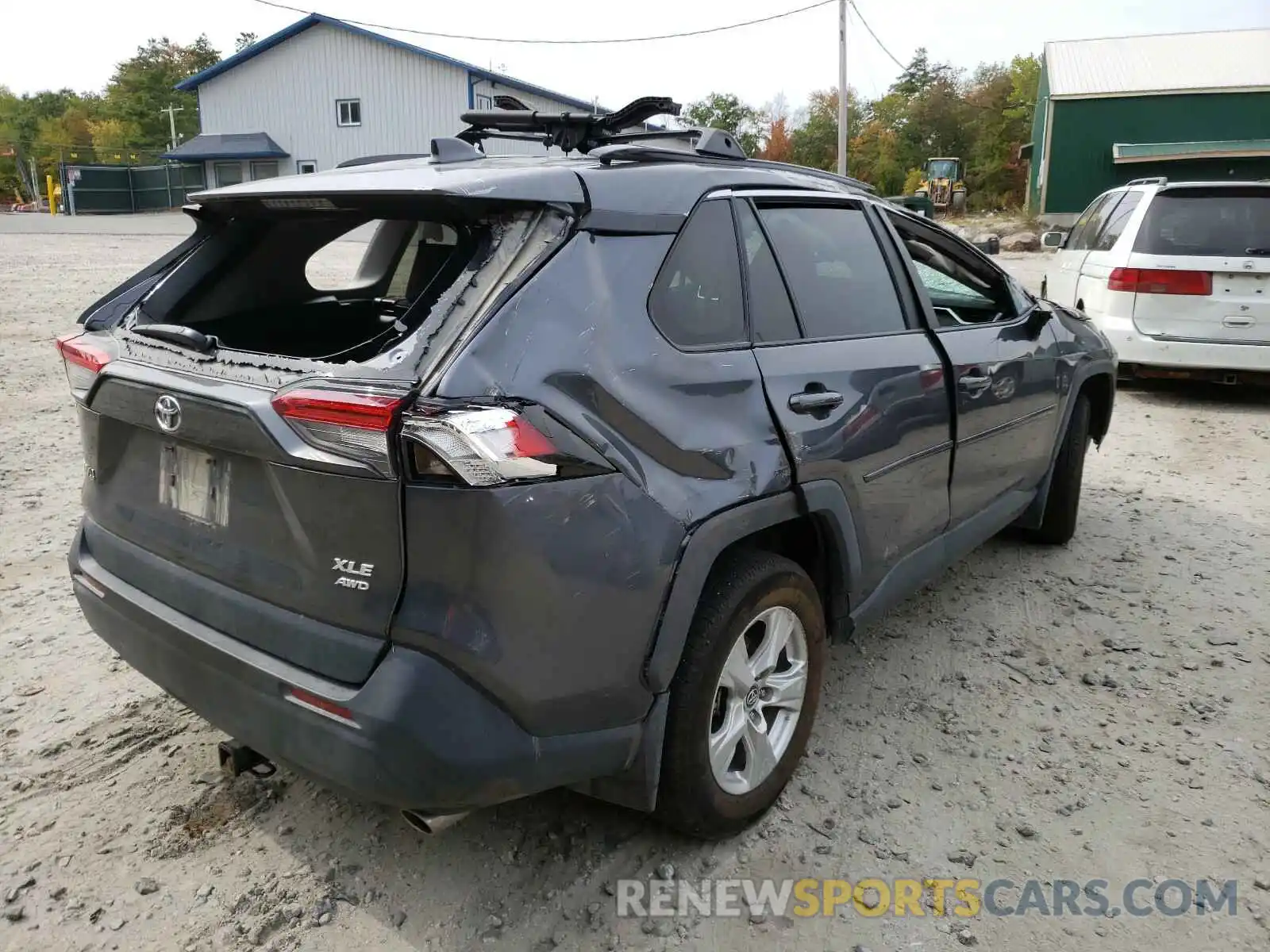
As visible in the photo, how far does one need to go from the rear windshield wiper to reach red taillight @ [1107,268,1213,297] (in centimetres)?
770

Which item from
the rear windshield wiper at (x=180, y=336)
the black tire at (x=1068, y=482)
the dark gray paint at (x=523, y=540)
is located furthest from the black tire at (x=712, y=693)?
the black tire at (x=1068, y=482)

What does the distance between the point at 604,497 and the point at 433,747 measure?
0.63m

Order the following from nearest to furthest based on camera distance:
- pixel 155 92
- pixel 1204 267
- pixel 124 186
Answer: pixel 1204 267 < pixel 124 186 < pixel 155 92

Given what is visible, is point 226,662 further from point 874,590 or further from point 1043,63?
point 1043,63

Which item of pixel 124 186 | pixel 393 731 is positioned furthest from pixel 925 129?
pixel 393 731

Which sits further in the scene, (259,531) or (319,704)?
(259,531)

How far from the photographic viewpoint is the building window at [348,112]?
37.3 metres

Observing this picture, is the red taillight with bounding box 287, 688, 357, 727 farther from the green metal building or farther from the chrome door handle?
the green metal building

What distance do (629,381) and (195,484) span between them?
1109 mm

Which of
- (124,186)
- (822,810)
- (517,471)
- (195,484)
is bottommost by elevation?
(822,810)

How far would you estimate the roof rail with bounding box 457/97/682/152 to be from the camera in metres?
3.11

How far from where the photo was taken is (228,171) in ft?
137

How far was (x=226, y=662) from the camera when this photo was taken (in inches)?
88.9

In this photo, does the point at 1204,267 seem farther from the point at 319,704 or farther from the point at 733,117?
the point at 733,117
